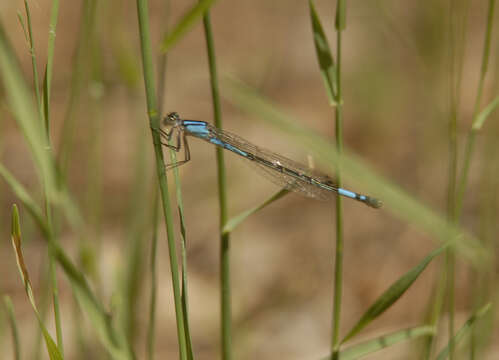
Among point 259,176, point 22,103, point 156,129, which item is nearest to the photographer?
point 22,103

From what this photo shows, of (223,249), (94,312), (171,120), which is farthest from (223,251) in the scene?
(171,120)

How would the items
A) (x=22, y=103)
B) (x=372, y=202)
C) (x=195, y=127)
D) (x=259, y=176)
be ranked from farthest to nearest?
(x=259, y=176) < (x=372, y=202) < (x=195, y=127) < (x=22, y=103)

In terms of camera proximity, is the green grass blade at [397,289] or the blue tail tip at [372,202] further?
the blue tail tip at [372,202]

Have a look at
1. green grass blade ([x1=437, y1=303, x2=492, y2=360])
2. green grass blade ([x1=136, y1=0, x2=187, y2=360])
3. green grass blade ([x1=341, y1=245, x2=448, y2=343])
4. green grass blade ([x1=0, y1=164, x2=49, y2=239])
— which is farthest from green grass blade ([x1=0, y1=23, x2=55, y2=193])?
green grass blade ([x1=437, y1=303, x2=492, y2=360])

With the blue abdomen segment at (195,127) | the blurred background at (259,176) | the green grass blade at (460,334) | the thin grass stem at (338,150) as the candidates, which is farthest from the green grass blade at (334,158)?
the blue abdomen segment at (195,127)

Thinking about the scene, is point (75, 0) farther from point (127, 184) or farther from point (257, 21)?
point (127, 184)

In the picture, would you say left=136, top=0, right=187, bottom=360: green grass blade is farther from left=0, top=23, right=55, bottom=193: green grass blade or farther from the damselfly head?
the damselfly head

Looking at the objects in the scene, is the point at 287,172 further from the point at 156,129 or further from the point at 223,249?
the point at 156,129

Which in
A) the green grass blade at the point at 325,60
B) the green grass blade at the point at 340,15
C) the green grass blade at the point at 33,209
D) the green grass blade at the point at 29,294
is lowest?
the green grass blade at the point at 29,294

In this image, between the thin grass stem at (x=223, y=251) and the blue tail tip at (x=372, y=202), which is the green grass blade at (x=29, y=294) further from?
the blue tail tip at (x=372, y=202)
